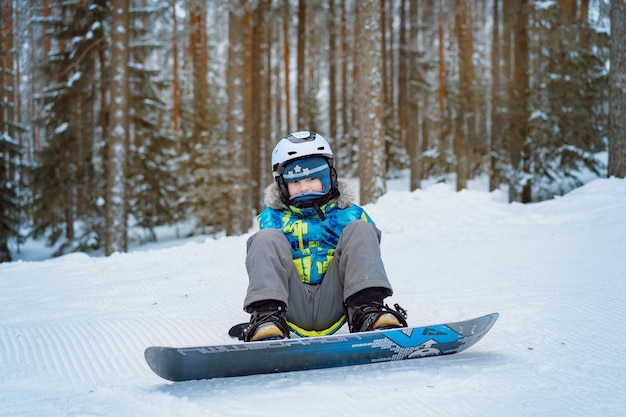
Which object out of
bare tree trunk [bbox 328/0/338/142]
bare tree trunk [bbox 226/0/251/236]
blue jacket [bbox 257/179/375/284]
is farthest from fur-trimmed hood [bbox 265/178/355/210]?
bare tree trunk [bbox 328/0/338/142]

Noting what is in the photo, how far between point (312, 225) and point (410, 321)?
957 mm

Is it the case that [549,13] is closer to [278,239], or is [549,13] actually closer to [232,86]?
[232,86]

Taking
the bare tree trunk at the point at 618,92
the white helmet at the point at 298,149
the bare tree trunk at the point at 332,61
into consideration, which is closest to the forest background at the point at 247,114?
the bare tree trunk at the point at 618,92

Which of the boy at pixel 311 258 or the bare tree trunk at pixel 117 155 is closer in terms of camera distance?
the boy at pixel 311 258

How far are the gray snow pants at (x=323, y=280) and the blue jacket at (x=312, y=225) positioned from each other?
Result: 0.33 ft

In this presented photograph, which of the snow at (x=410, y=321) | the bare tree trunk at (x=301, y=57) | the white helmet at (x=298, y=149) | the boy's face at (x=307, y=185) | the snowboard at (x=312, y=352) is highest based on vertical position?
the bare tree trunk at (x=301, y=57)

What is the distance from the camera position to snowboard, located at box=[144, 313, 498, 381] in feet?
6.56

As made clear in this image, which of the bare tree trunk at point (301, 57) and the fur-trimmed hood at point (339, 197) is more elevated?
the bare tree trunk at point (301, 57)

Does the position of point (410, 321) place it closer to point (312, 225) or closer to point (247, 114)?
point (312, 225)

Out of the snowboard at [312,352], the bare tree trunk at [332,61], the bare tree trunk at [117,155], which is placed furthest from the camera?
the bare tree trunk at [332,61]

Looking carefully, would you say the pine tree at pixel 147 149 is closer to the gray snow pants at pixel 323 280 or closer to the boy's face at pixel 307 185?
the boy's face at pixel 307 185

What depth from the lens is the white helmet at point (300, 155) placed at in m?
2.92

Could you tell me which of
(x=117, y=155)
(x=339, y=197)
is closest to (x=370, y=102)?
(x=117, y=155)

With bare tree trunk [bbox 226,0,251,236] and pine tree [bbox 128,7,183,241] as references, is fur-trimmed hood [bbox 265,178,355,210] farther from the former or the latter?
pine tree [bbox 128,7,183,241]
